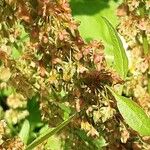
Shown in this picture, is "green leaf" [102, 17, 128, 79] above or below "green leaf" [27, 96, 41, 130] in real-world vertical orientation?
above

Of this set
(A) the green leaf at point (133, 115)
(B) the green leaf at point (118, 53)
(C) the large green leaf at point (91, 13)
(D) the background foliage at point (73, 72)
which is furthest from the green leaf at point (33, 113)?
(A) the green leaf at point (133, 115)

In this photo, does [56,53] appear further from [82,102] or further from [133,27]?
[133,27]

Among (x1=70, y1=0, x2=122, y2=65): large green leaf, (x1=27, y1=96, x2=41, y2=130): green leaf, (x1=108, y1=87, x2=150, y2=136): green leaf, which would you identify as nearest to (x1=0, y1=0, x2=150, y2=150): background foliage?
(x1=108, y1=87, x2=150, y2=136): green leaf

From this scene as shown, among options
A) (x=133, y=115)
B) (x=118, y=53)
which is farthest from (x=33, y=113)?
(x=133, y=115)

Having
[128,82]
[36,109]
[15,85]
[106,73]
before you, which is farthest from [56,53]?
[36,109]

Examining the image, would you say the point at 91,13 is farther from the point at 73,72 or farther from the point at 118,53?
the point at 73,72

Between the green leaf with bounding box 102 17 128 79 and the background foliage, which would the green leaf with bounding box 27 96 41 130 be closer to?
the background foliage

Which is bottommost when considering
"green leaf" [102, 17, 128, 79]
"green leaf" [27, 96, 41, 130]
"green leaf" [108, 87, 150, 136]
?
"green leaf" [27, 96, 41, 130]
